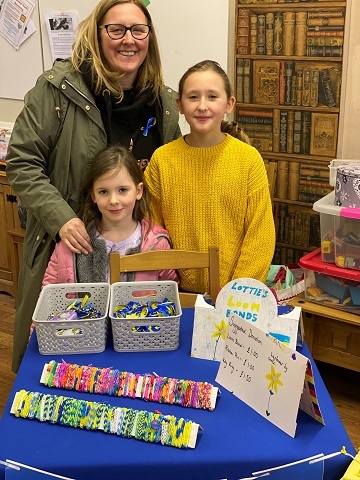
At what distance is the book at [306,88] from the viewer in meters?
2.64

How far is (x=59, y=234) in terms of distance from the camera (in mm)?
1779

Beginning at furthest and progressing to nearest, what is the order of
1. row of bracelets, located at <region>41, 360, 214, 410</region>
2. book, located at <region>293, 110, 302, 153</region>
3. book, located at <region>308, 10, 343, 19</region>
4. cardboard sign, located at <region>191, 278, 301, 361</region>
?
book, located at <region>293, 110, 302, 153</region> < book, located at <region>308, 10, 343, 19</region> < cardboard sign, located at <region>191, 278, 301, 361</region> < row of bracelets, located at <region>41, 360, 214, 410</region>

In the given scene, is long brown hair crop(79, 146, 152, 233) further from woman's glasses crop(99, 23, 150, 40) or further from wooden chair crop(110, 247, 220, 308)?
woman's glasses crop(99, 23, 150, 40)

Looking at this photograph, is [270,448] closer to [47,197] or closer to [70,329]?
[70,329]

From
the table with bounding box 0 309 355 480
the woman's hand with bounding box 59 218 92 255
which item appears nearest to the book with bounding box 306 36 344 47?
the woman's hand with bounding box 59 218 92 255

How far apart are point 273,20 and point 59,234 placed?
152 cm

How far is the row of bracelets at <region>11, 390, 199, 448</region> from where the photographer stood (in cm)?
115

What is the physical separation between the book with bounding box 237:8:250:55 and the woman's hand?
1.43 m

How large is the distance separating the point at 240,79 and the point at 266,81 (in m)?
0.13

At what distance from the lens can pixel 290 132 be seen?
2.78 metres

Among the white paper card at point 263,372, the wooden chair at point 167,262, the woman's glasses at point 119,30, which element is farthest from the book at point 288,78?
the white paper card at point 263,372

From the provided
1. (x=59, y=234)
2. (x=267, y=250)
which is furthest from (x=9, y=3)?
(x=267, y=250)

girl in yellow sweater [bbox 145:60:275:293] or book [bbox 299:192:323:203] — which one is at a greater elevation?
girl in yellow sweater [bbox 145:60:275:293]

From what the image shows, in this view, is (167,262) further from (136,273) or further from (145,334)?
(145,334)
